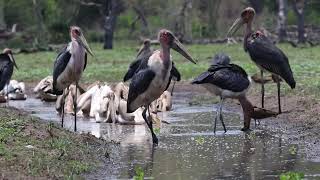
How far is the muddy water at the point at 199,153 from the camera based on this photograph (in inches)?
311

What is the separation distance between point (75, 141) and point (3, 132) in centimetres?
85

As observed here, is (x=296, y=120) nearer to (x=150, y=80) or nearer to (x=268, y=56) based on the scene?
(x=268, y=56)

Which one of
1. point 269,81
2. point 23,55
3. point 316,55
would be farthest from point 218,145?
point 23,55

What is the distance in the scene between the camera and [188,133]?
11297 mm

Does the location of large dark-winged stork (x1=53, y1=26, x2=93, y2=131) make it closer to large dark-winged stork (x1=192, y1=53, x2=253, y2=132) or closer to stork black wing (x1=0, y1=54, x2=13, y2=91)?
large dark-winged stork (x1=192, y1=53, x2=253, y2=132)

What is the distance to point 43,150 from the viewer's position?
849 centimetres

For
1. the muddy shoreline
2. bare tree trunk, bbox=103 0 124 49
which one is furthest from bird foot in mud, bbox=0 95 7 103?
bare tree trunk, bbox=103 0 124 49

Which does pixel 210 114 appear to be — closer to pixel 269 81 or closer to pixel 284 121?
pixel 284 121

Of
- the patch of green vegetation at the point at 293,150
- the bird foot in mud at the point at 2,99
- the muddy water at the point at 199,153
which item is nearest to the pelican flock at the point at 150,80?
the muddy water at the point at 199,153

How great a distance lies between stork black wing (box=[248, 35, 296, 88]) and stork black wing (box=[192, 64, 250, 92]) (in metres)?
2.08

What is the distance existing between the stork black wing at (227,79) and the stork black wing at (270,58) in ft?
6.84

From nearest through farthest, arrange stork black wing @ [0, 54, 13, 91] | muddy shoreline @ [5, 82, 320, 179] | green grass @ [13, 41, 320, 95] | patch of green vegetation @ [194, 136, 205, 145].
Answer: muddy shoreline @ [5, 82, 320, 179] → patch of green vegetation @ [194, 136, 205, 145] → stork black wing @ [0, 54, 13, 91] → green grass @ [13, 41, 320, 95]

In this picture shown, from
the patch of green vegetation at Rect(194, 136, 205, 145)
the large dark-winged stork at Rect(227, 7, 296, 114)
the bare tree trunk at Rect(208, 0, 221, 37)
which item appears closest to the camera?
the patch of green vegetation at Rect(194, 136, 205, 145)

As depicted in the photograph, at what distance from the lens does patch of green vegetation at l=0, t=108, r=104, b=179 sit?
24.8 ft
